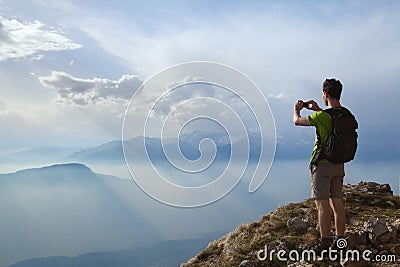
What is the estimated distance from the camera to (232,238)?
12398 mm

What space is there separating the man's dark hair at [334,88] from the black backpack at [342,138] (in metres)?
0.35

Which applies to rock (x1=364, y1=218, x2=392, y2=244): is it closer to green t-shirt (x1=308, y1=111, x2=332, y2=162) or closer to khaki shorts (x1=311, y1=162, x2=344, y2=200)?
khaki shorts (x1=311, y1=162, x2=344, y2=200)

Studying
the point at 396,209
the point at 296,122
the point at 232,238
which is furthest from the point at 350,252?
the point at 396,209

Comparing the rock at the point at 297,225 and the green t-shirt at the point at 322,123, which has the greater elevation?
the green t-shirt at the point at 322,123

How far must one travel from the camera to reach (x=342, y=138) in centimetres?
812

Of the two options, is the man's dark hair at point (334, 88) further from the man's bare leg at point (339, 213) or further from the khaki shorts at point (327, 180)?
the man's bare leg at point (339, 213)

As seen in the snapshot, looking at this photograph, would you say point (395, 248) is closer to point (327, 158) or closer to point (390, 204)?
point (327, 158)

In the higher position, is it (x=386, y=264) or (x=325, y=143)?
(x=325, y=143)

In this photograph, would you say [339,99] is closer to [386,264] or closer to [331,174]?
[331,174]

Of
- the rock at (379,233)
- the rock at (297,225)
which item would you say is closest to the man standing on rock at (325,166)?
the rock at (379,233)

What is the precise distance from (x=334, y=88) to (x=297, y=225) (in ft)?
14.5

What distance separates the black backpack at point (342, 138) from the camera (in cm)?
813

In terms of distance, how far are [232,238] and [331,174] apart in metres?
4.89

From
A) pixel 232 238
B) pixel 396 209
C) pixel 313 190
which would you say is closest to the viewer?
pixel 313 190
